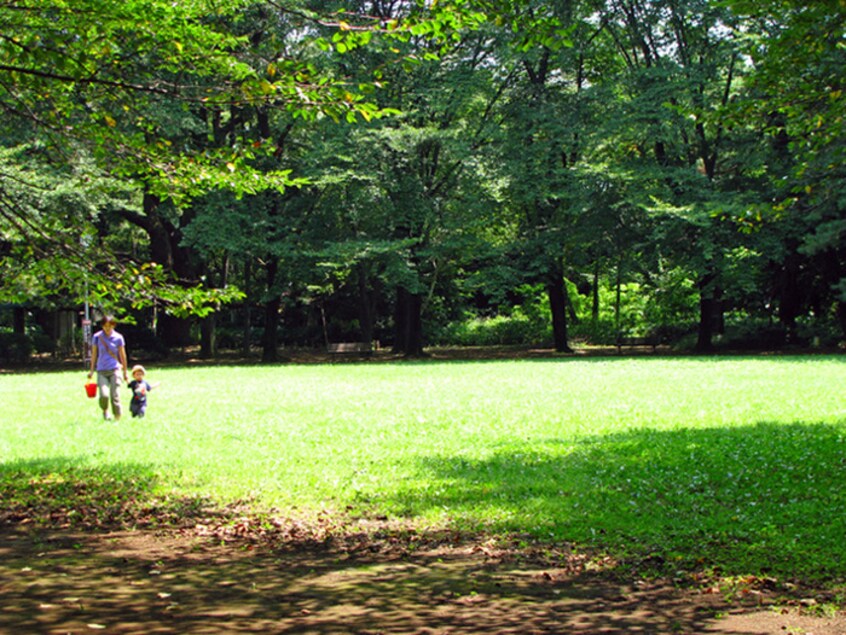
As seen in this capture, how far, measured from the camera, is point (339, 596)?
518 cm

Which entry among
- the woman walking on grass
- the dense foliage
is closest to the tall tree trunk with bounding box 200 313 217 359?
the dense foliage

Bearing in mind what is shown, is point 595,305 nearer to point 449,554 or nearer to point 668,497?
point 668,497

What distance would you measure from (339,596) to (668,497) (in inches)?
144

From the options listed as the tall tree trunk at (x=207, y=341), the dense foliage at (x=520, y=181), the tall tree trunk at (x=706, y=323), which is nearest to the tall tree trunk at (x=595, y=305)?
the dense foliage at (x=520, y=181)

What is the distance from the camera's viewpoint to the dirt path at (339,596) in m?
4.59

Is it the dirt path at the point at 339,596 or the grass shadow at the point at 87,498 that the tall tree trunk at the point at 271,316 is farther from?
the dirt path at the point at 339,596

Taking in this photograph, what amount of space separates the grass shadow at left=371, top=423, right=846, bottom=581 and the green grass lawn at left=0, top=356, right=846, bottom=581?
0.08ft

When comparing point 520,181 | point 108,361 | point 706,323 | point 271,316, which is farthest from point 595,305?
point 108,361

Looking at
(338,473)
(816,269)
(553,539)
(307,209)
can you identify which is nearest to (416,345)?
(307,209)

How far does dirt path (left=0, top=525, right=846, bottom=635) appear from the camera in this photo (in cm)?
459

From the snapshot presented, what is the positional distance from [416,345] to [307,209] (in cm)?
682

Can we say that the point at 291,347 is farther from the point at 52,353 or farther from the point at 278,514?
the point at 278,514

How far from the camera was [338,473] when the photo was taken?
8953 millimetres

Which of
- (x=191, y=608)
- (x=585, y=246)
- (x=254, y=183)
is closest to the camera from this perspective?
(x=191, y=608)
